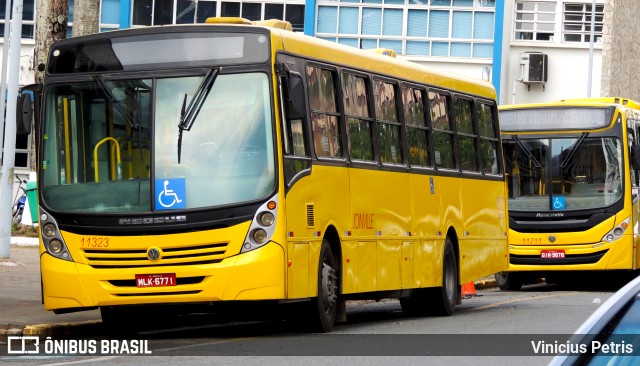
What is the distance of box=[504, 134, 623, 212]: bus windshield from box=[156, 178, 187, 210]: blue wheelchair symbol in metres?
13.7

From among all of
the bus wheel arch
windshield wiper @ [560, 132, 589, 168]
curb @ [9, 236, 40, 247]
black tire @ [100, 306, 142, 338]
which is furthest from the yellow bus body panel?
curb @ [9, 236, 40, 247]

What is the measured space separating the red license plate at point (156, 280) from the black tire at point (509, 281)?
14835mm

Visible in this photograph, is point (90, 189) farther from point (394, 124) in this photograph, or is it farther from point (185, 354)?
point (394, 124)

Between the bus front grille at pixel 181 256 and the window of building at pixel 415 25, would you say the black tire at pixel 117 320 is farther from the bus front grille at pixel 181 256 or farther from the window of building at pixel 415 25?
the window of building at pixel 415 25

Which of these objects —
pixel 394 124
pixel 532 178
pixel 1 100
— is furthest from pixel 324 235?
pixel 1 100

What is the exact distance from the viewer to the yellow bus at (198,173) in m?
13.5

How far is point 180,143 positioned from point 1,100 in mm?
21322

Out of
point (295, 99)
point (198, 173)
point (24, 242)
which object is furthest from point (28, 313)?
point (24, 242)

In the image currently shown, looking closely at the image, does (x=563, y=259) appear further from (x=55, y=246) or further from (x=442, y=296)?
(x=55, y=246)

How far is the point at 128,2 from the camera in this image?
52.9 meters

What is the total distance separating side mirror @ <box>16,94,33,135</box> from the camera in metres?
14.0

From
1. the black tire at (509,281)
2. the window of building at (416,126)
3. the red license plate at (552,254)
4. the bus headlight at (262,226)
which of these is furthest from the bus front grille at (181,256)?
the black tire at (509,281)

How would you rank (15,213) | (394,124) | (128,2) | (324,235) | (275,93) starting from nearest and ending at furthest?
(275,93), (324,235), (394,124), (15,213), (128,2)

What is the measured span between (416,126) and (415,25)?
36.6 m
